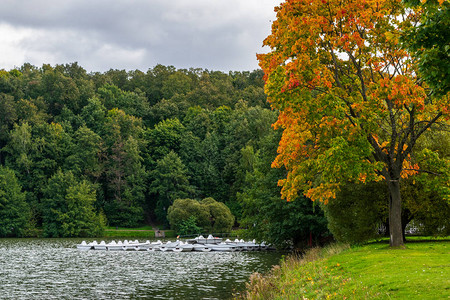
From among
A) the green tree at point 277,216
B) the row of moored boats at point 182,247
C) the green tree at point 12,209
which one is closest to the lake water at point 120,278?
the green tree at point 277,216

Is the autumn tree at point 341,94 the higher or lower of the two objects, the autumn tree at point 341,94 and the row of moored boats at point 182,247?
the higher

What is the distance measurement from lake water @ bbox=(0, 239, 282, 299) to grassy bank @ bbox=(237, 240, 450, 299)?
447 centimetres

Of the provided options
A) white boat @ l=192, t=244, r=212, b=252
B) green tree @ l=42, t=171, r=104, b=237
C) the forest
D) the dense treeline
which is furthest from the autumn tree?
green tree @ l=42, t=171, r=104, b=237

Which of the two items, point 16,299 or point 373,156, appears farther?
point 373,156

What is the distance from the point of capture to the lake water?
21.6 meters

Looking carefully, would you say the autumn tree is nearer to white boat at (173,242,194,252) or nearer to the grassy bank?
the grassy bank

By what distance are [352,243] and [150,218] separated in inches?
2665

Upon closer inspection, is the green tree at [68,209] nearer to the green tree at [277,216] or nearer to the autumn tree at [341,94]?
the green tree at [277,216]

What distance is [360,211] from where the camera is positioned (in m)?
26.2

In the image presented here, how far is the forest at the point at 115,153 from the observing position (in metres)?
77.5

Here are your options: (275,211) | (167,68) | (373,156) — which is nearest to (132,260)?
(275,211)

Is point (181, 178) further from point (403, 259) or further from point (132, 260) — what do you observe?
point (403, 259)

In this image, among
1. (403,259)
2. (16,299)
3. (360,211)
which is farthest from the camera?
(360,211)

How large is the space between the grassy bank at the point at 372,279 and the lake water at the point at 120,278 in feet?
14.7
